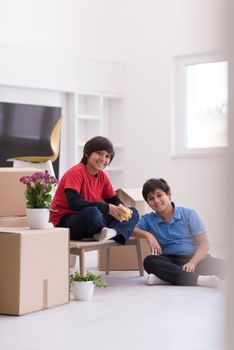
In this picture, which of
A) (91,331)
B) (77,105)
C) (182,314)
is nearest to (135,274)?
(182,314)

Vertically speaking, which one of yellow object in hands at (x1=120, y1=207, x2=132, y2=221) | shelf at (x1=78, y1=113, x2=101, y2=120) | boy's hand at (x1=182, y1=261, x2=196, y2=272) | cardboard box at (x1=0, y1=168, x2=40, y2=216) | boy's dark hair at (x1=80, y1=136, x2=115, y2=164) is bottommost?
boy's hand at (x1=182, y1=261, x2=196, y2=272)

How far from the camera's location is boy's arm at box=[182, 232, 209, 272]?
3.86 m

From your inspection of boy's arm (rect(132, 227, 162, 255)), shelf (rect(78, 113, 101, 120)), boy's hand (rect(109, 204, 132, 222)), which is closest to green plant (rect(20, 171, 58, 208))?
boy's hand (rect(109, 204, 132, 222))

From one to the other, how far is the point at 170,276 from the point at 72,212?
2.24ft

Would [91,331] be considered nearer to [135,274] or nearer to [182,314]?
[182,314]

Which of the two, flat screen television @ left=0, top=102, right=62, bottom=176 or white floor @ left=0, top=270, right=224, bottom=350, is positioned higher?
flat screen television @ left=0, top=102, right=62, bottom=176

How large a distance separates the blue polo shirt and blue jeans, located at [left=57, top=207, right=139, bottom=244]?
0.70ft

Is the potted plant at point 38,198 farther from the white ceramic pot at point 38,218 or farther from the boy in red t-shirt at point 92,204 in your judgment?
the boy in red t-shirt at point 92,204

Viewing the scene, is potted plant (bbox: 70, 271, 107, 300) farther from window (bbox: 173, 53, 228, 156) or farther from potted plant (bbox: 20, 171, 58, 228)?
window (bbox: 173, 53, 228, 156)

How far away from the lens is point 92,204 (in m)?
3.77

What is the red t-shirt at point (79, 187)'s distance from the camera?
3830mm

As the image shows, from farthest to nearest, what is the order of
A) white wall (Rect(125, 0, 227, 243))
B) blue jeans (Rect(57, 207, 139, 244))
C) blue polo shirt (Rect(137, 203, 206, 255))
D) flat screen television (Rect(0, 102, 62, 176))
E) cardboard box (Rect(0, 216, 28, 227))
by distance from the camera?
white wall (Rect(125, 0, 227, 243)) < flat screen television (Rect(0, 102, 62, 176)) < blue polo shirt (Rect(137, 203, 206, 255)) < blue jeans (Rect(57, 207, 139, 244)) < cardboard box (Rect(0, 216, 28, 227))

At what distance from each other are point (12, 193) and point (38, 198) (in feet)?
1.34

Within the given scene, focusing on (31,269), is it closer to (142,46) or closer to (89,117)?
(89,117)
